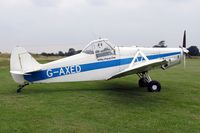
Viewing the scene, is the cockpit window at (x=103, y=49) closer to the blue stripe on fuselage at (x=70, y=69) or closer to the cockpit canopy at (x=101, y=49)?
the cockpit canopy at (x=101, y=49)

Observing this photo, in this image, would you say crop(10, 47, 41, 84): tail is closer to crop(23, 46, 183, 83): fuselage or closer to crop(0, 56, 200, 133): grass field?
crop(23, 46, 183, 83): fuselage

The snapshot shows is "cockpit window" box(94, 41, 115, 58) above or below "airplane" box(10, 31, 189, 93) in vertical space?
above

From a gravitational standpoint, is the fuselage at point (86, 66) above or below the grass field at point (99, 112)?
above

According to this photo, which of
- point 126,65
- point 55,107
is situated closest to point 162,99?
point 126,65

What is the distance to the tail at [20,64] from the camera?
1112cm

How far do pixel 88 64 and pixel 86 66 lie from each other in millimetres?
107

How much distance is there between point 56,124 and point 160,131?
7.00 feet

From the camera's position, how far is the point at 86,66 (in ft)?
37.8

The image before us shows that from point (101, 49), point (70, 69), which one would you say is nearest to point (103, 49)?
point (101, 49)

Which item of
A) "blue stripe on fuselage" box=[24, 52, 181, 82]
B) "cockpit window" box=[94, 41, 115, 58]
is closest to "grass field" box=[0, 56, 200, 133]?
"blue stripe on fuselage" box=[24, 52, 181, 82]

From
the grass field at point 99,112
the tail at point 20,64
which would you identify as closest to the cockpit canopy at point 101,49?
the grass field at point 99,112

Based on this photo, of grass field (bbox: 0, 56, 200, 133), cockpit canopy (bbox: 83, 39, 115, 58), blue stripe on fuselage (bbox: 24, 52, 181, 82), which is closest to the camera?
grass field (bbox: 0, 56, 200, 133)

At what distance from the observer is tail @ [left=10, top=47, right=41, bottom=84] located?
11.1 metres

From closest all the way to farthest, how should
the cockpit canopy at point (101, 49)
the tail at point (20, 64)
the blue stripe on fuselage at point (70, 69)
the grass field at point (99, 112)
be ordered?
the grass field at point (99, 112)
the tail at point (20, 64)
the blue stripe on fuselage at point (70, 69)
the cockpit canopy at point (101, 49)
